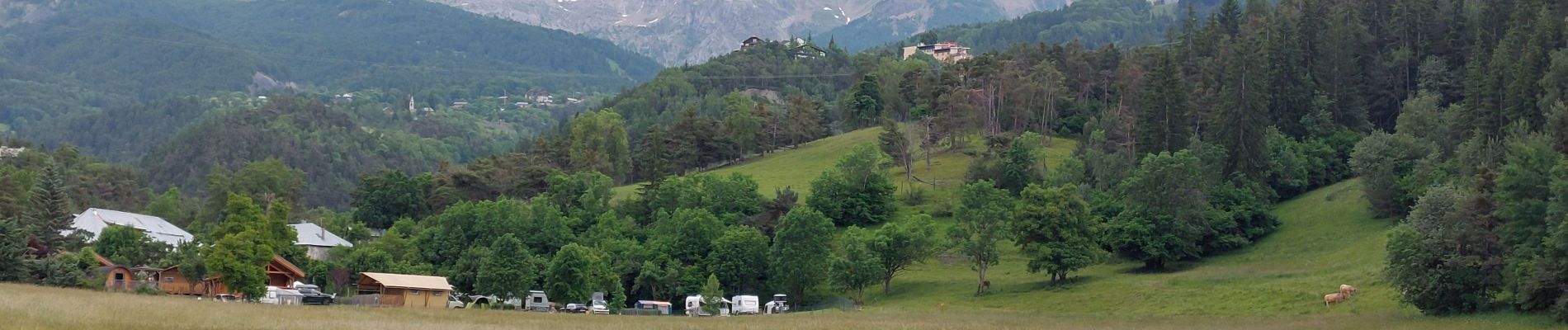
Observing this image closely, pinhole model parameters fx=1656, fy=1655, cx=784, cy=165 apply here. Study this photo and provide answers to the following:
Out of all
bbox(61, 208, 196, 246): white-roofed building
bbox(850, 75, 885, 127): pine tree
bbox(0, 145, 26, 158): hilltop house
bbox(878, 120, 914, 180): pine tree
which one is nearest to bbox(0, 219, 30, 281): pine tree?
bbox(61, 208, 196, 246): white-roofed building

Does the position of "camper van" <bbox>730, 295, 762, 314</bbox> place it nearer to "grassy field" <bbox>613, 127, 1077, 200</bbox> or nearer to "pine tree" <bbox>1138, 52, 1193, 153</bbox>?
"grassy field" <bbox>613, 127, 1077, 200</bbox>

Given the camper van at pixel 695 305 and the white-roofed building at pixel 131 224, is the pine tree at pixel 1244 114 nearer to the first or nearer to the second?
the camper van at pixel 695 305

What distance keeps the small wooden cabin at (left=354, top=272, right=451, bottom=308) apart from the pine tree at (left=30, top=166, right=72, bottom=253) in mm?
24240

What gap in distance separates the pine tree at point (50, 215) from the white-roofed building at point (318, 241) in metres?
14.7

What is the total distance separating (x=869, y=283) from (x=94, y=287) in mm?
41131

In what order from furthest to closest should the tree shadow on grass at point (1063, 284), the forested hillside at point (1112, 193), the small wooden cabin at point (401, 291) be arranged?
the tree shadow on grass at point (1063, 284), the small wooden cabin at point (401, 291), the forested hillside at point (1112, 193)

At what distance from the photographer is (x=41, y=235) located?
9912 centimetres

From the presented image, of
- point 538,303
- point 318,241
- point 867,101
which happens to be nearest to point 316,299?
point 538,303

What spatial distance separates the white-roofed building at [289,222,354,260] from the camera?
381 ft

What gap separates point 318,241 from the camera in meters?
119

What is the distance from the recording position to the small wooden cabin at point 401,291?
3199 inches

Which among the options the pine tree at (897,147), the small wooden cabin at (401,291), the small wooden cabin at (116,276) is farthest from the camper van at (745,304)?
the pine tree at (897,147)

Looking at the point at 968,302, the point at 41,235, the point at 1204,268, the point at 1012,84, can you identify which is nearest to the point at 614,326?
the point at 968,302

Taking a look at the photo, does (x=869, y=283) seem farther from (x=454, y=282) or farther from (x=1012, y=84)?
(x=1012, y=84)
